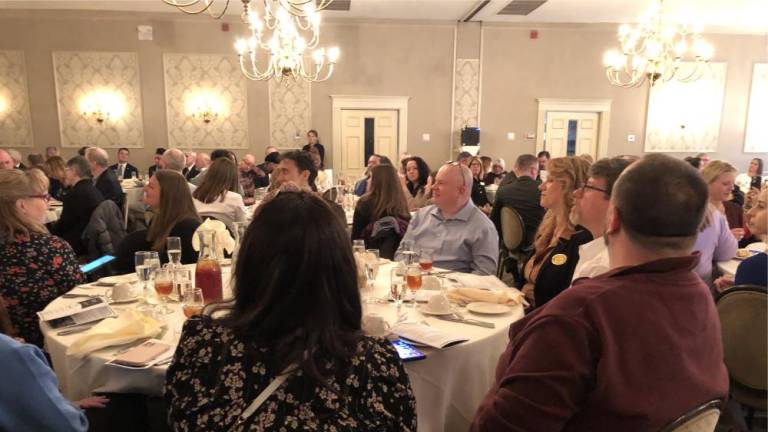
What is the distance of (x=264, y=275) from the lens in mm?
1175

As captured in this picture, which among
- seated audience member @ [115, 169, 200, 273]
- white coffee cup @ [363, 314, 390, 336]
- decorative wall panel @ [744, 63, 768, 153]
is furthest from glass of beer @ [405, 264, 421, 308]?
decorative wall panel @ [744, 63, 768, 153]

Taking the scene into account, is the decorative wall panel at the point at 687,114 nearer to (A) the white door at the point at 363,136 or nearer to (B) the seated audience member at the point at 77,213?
(A) the white door at the point at 363,136

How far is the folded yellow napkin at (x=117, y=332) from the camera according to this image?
5.91ft

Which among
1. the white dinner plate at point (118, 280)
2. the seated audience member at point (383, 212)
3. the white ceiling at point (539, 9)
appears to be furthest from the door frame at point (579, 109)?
the white dinner plate at point (118, 280)

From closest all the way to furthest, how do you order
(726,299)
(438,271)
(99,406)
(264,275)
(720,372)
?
(264,275), (720,372), (99,406), (726,299), (438,271)

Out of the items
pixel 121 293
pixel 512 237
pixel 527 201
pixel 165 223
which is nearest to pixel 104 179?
pixel 165 223

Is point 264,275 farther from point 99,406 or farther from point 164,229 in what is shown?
point 164,229

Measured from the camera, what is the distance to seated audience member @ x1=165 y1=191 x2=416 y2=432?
113cm

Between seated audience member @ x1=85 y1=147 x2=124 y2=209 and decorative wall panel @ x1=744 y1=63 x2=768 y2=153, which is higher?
decorative wall panel @ x1=744 y1=63 x2=768 y2=153

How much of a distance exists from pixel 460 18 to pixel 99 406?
10694 millimetres

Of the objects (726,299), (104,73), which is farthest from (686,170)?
(104,73)

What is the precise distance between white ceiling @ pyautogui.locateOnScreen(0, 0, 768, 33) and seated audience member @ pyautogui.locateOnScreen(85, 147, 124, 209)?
5.03 m

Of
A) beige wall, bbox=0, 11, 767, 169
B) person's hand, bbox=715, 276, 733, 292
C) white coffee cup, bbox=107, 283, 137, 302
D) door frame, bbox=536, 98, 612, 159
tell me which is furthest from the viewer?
door frame, bbox=536, 98, 612, 159

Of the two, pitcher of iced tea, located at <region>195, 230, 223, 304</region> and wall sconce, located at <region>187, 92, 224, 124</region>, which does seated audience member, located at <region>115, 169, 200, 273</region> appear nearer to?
pitcher of iced tea, located at <region>195, 230, 223, 304</region>
